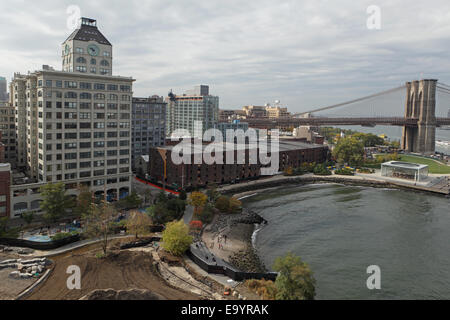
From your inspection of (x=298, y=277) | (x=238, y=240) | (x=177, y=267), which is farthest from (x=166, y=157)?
(x=298, y=277)

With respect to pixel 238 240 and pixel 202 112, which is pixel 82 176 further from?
pixel 202 112

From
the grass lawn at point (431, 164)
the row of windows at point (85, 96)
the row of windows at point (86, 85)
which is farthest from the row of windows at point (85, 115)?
the grass lawn at point (431, 164)

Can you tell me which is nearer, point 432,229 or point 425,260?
point 425,260

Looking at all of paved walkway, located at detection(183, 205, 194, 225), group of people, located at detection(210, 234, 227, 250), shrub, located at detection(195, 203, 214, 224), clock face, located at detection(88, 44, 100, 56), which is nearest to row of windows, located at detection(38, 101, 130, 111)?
clock face, located at detection(88, 44, 100, 56)

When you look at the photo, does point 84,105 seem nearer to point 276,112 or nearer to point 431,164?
point 431,164

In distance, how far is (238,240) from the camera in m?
33.0

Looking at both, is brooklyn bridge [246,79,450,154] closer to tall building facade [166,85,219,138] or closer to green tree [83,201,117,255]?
tall building facade [166,85,219,138]

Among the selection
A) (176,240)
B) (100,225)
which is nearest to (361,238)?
(176,240)

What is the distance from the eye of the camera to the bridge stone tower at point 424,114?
91.6 metres

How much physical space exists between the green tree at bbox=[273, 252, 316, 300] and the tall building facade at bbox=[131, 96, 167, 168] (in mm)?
46761

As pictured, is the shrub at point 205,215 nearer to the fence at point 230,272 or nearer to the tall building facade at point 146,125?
the fence at point 230,272

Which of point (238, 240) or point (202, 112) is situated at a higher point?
point (202, 112)

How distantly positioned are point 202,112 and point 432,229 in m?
58.7

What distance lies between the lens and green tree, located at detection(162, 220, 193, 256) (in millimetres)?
26016
